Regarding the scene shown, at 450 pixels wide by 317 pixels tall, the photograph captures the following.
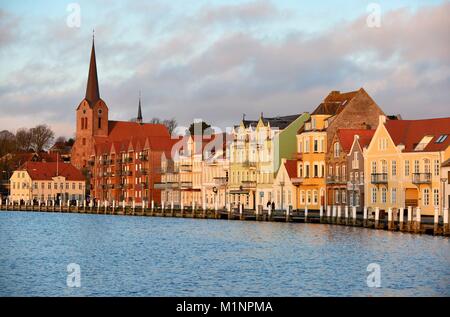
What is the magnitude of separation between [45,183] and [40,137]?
30.9 metres

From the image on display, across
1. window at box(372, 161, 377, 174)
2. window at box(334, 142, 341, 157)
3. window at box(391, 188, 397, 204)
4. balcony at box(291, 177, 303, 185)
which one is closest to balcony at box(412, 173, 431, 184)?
window at box(391, 188, 397, 204)

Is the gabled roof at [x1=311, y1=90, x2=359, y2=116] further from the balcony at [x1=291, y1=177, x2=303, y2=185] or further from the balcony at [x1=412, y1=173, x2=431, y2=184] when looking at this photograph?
the balcony at [x1=412, y1=173, x2=431, y2=184]

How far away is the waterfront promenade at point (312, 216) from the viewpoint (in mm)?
61406

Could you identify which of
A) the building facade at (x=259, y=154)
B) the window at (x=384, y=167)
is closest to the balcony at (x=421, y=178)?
the window at (x=384, y=167)

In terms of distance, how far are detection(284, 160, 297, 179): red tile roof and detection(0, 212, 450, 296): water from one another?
24630 millimetres

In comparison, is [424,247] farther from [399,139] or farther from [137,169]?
[137,169]

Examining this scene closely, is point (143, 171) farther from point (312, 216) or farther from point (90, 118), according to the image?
point (312, 216)

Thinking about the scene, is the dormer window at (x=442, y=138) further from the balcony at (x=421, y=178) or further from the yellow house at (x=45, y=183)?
the yellow house at (x=45, y=183)

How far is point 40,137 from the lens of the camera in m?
190

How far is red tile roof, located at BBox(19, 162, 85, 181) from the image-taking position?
6280 inches

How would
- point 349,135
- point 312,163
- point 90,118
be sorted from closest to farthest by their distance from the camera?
1. point 349,135
2. point 312,163
3. point 90,118

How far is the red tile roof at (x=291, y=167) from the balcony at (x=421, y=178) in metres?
22.3

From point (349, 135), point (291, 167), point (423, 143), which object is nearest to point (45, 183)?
point (291, 167)

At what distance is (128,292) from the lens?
118ft
